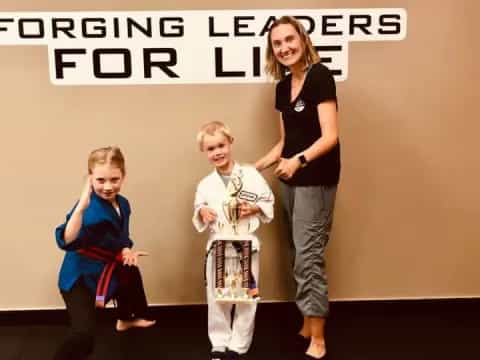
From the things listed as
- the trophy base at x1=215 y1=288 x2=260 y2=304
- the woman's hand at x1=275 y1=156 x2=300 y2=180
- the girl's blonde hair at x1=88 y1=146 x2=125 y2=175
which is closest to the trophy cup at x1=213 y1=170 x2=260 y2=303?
the trophy base at x1=215 y1=288 x2=260 y2=304

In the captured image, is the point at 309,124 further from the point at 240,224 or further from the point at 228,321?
the point at 228,321

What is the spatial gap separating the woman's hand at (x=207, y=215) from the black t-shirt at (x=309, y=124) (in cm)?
36

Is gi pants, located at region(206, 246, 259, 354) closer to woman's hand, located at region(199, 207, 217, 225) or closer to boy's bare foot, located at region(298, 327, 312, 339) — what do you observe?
woman's hand, located at region(199, 207, 217, 225)

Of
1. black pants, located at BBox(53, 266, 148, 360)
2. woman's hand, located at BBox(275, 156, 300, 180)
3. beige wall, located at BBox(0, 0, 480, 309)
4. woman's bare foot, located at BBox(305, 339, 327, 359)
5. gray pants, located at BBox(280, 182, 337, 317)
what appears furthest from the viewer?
beige wall, located at BBox(0, 0, 480, 309)

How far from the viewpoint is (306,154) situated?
2389mm

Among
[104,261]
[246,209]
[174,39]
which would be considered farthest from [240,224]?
[174,39]

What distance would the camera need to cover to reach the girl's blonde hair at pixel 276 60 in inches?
96.3

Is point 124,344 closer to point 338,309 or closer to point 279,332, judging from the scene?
point 279,332

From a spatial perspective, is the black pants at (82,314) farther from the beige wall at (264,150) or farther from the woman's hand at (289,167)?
the woman's hand at (289,167)

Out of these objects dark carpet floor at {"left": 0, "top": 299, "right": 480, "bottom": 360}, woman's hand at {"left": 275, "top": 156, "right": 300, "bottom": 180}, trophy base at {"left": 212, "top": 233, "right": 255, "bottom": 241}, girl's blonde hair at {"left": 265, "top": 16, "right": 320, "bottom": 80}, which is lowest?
dark carpet floor at {"left": 0, "top": 299, "right": 480, "bottom": 360}

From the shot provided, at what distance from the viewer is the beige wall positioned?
2.81 metres

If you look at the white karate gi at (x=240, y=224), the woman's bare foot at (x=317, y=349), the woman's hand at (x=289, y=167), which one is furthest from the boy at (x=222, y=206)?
the woman's bare foot at (x=317, y=349)

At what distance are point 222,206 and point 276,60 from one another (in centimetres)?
68

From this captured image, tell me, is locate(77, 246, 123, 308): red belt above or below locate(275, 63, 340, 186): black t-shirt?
below
